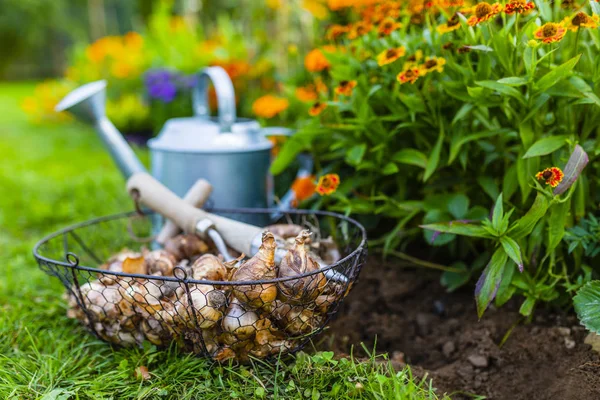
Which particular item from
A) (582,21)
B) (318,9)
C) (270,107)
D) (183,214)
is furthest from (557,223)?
(318,9)

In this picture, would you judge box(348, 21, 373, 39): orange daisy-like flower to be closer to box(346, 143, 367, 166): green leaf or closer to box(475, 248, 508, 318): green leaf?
box(346, 143, 367, 166): green leaf

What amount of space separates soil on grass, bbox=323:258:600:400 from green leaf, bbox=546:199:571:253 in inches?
9.5

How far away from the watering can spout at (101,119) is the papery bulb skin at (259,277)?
2.34 ft

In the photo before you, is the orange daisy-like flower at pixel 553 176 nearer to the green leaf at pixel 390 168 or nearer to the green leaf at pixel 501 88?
the green leaf at pixel 501 88

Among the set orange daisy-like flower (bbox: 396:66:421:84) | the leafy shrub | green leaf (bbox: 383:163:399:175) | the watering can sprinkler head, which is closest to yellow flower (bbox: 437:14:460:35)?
the leafy shrub

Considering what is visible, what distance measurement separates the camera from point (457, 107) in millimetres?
1378

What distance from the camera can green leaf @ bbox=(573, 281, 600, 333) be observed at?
3.44 feet

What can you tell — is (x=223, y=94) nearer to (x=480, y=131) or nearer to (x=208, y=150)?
(x=208, y=150)

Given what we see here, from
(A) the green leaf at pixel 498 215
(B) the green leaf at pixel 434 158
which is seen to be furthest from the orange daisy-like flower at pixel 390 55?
(A) the green leaf at pixel 498 215

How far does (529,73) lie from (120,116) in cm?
354

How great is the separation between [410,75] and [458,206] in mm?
352

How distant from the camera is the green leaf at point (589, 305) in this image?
1.05 metres

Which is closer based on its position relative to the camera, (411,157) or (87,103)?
(411,157)

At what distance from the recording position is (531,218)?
1104 mm
